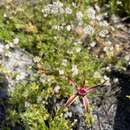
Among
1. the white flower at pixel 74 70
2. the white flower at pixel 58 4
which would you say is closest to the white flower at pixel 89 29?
the white flower at pixel 58 4

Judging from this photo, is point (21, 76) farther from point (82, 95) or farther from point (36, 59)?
point (82, 95)

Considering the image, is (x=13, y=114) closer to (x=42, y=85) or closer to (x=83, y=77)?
(x=42, y=85)

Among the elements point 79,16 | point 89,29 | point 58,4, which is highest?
point 58,4

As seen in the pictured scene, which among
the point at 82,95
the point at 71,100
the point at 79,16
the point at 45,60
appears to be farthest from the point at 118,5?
the point at 71,100

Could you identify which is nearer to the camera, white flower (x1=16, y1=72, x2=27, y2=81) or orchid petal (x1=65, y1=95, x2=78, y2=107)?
orchid petal (x1=65, y1=95, x2=78, y2=107)

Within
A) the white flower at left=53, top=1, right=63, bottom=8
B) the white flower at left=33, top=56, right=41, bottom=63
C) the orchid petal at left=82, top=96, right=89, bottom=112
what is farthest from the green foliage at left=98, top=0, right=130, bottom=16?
the orchid petal at left=82, top=96, right=89, bottom=112

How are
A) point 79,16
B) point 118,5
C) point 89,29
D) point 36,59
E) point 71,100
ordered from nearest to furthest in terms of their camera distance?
point 71,100
point 36,59
point 89,29
point 79,16
point 118,5

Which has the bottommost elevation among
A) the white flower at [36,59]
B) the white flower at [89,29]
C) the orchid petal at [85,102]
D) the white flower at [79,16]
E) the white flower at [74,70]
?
the orchid petal at [85,102]

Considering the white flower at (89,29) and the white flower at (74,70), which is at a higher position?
the white flower at (89,29)

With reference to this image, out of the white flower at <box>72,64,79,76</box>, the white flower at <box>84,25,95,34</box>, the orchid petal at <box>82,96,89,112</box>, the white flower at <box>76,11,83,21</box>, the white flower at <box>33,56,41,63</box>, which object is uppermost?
the white flower at <box>76,11,83,21</box>

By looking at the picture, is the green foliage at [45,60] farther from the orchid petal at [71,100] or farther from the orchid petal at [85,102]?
the orchid petal at [85,102]

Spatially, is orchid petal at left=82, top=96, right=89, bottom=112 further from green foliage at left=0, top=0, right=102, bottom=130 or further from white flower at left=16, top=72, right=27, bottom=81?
white flower at left=16, top=72, right=27, bottom=81
